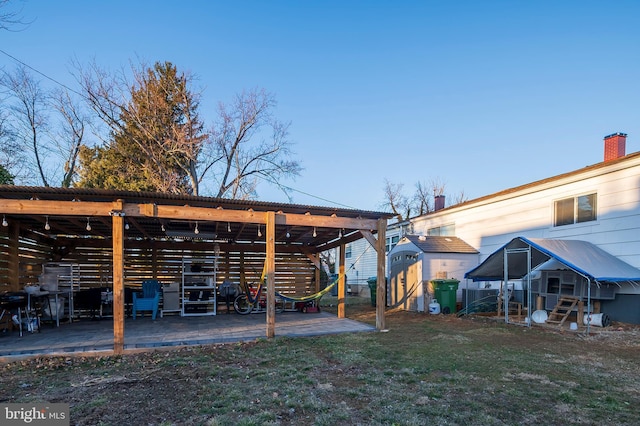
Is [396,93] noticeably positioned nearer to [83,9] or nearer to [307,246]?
[307,246]

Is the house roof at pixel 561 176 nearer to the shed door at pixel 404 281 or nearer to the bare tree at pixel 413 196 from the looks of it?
the shed door at pixel 404 281

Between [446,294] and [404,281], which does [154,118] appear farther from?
[446,294]

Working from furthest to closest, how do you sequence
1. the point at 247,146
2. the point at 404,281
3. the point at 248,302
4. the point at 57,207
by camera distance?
Result: 1. the point at 247,146
2. the point at 404,281
3. the point at 248,302
4. the point at 57,207

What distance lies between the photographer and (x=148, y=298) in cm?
888

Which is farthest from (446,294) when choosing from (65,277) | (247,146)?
(247,146)

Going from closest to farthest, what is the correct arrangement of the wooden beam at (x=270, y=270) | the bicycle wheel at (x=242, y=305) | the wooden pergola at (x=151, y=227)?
the wooden pergola at (x=151, y=227) → the wooden beam at (x=270, y=270) → the bicycle wheel at (x=242, y=305)

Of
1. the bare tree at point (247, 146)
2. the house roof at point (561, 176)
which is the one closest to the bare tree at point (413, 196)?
the bare tree at point (247, 146)

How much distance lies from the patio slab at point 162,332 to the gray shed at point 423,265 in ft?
10.4

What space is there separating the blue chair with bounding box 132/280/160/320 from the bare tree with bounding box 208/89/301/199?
1033 cm

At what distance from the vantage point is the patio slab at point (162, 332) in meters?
5.61

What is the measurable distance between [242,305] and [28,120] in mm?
14639

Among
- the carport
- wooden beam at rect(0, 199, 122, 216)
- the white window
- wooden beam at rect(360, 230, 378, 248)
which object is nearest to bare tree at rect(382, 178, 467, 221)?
the white window

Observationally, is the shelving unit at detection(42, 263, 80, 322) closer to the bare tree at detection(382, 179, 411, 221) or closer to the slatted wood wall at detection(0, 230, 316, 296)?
the slatted wood wall at detection(0, 230, 316, 296)

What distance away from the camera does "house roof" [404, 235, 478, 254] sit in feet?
36.5
